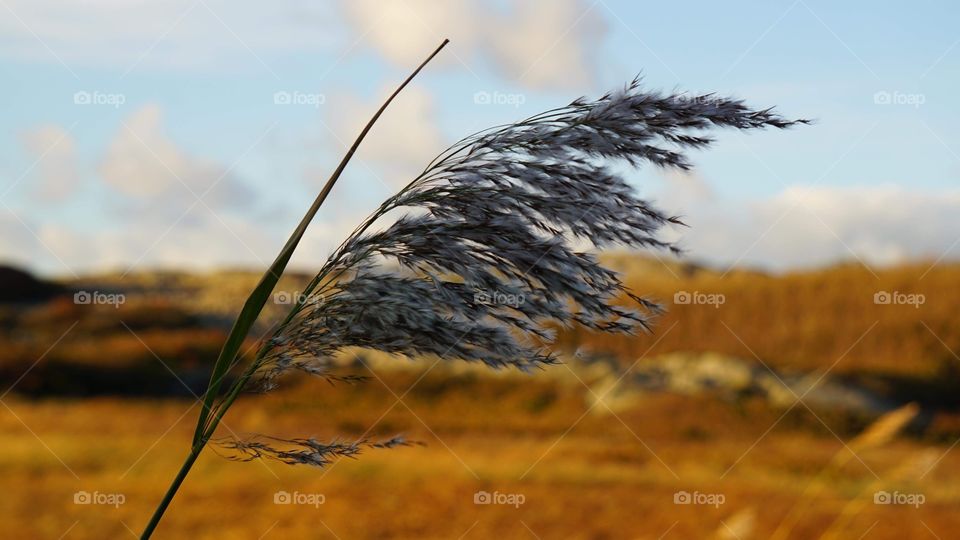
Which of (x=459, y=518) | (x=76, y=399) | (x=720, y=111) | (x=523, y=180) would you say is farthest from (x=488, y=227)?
(x=76, y=399)

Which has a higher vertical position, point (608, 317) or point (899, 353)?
point (899, 353)

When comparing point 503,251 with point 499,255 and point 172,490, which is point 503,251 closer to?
point 499,255

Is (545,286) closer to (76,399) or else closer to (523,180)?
(523,180)

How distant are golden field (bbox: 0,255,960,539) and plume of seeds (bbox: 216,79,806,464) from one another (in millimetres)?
252

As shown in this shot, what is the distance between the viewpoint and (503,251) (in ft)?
6.84

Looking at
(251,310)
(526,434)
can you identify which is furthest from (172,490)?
(526,434)

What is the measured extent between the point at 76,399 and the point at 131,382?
1.79 m

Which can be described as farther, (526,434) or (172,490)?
(526,434)

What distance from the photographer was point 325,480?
10312mm

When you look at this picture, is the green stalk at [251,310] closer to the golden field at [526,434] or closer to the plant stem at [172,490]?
the plant stem at [172,490]

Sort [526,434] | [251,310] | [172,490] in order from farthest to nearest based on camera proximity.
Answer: [526,434] → [251,310] → [172,490]

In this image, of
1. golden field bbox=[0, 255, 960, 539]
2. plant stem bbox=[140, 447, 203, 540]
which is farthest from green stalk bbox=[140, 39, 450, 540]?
golden field bbox=[0, 255, 960, 539]

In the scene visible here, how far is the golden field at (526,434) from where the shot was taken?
8516 millimetres

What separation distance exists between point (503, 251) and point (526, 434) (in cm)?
1518
